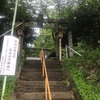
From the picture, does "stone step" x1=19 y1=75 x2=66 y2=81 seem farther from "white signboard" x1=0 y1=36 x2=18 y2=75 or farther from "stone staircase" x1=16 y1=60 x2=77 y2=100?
"white signboard" x1=0 y1=36 x2=18 y2=75

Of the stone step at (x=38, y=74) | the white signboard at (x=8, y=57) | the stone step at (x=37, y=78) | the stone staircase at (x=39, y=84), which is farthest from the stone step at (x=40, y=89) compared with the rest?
the white signboard at (x=8, y=57)

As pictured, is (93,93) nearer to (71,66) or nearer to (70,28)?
(71,66)

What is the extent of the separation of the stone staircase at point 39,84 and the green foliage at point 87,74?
18.3 inches

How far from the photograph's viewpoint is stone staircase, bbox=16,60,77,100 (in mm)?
8148

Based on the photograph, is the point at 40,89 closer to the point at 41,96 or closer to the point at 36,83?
Result: the point at 36,83

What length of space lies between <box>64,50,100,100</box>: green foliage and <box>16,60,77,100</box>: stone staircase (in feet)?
1.53

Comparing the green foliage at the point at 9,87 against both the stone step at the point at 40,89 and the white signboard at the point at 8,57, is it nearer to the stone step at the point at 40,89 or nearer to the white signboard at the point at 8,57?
the stone step at the point at 40,89

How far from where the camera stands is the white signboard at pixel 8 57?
6133mm

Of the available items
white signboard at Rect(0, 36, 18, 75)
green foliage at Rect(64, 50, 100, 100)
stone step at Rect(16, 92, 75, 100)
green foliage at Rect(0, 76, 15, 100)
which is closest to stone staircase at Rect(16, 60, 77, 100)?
stone step at Rect(16, 92, 75, 100)

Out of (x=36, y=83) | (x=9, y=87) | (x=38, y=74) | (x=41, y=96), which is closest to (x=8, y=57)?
(x=9, y=87)

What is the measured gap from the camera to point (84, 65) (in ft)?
32.9

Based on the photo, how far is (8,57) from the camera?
20.7 ft

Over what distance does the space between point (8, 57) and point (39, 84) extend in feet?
10.5

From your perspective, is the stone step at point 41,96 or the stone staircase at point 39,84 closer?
the stone step at point 41,96
